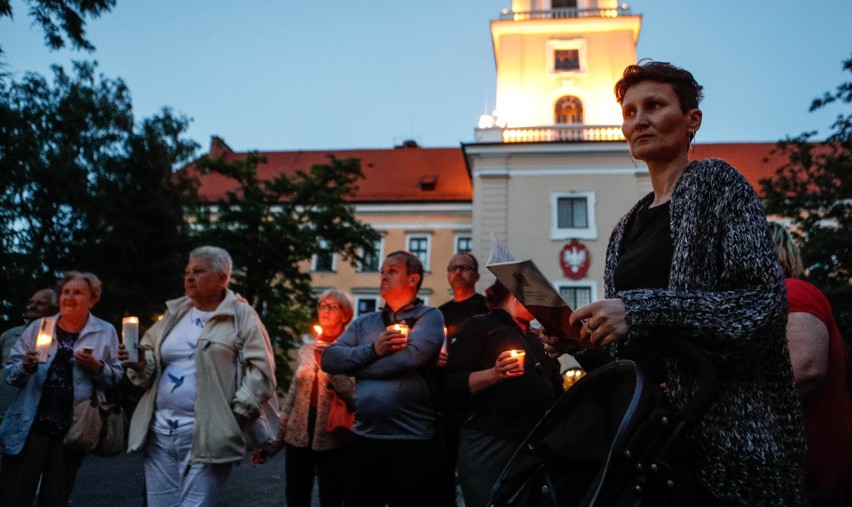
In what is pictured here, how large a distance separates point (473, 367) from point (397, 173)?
112 ft

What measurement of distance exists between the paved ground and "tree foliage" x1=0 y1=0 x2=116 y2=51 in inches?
261

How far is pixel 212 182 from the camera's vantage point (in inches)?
1560

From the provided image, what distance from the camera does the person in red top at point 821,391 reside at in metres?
2.51

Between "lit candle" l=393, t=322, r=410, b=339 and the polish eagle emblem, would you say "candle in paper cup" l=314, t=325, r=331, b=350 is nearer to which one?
"lit candle" l=393, t=322, r=410, b=339

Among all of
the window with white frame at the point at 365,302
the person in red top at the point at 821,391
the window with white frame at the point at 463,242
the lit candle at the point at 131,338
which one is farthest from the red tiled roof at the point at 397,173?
the person in red top at the point at 821,391

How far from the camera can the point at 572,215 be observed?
25.9 meters

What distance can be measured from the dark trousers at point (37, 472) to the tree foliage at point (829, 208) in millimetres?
16436

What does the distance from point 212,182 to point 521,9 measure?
21.3 meters

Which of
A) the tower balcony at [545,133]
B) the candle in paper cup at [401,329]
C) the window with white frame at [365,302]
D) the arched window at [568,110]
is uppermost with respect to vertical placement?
the arched window at [568,110]

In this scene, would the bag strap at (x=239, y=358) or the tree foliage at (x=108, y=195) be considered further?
the tree foliage at (x=108, y=195)

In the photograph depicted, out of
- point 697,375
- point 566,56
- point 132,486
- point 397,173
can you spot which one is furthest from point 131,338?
A: point 397,173

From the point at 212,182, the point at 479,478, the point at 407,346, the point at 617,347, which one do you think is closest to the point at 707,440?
the point at 617,347

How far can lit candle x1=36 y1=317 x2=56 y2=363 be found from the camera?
4.39 m

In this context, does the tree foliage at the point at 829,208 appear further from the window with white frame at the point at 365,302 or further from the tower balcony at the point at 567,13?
the window with white frame at the point at 365,302
